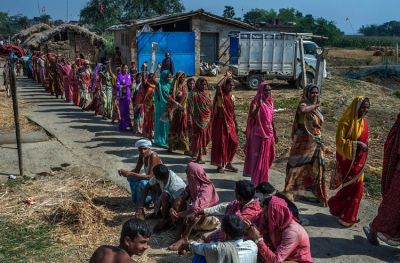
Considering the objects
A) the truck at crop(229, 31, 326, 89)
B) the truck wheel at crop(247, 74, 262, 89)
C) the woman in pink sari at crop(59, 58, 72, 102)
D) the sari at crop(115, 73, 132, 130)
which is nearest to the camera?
the sari at crop(115, 73, 132, 130)

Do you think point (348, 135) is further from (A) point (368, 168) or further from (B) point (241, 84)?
(B) point (241, 84)

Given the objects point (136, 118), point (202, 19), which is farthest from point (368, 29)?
point (136, 118)

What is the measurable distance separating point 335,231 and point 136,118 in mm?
6148

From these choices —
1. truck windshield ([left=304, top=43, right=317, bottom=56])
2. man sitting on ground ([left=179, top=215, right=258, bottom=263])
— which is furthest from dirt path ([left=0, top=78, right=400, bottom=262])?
truck windshield ([left=304, top=43, right=317, bottom=56])

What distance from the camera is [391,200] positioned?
5023 mm

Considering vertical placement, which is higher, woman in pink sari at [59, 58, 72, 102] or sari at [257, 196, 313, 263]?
woman in pink sari at [59, 58, 72, 102]

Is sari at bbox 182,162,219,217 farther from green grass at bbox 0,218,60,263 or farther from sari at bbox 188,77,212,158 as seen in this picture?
sari at bbox 188,77,212,158

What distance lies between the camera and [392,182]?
509 cm

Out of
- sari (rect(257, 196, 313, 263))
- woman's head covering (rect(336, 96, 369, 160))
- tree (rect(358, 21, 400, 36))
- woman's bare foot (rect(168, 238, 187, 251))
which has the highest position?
tree (rect(358, 21, 400, 36))

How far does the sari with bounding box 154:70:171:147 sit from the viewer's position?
9445 millimetres

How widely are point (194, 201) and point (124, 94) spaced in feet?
21.1

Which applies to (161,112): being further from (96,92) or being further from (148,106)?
(96,92)

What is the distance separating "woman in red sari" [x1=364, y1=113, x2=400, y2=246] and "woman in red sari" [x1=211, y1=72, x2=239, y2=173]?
9.90ft

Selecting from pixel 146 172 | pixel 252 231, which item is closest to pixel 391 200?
pixel 252 231
